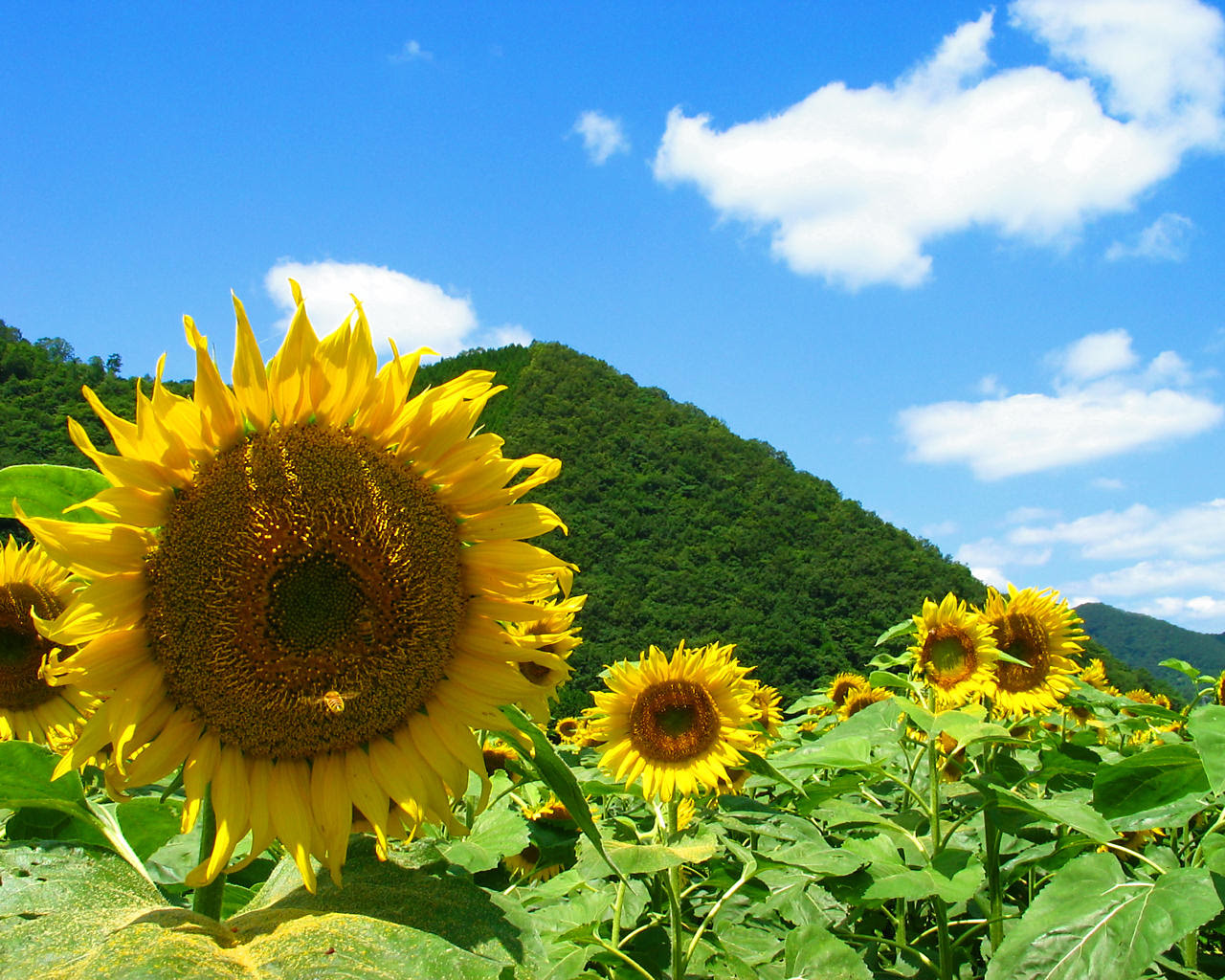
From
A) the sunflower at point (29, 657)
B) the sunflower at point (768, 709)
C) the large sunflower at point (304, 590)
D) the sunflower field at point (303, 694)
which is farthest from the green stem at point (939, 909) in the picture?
the sunflower at point (768, 709)

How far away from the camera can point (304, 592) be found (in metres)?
1.65

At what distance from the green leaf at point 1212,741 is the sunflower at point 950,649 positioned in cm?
313

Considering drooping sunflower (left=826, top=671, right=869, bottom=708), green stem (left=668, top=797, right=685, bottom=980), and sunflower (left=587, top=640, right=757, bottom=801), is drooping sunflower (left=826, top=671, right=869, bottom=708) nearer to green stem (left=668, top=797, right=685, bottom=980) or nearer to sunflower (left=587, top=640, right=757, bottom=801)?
sunflower (left=587, top=640, right=757, bottom=801)

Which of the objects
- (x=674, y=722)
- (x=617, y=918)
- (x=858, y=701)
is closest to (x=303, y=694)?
(x=617, y=918)

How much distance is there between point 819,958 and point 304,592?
2070 mm

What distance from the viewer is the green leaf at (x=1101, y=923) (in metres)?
2.08

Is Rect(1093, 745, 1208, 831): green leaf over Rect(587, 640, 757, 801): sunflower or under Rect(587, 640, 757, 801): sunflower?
over

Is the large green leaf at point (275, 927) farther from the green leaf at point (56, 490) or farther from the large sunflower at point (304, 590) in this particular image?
the green leaf at point (56, 490)

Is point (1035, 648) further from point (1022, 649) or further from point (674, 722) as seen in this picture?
point (674, 722)

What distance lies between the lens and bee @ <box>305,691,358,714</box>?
1575 millimetres

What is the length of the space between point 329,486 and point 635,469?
298ft

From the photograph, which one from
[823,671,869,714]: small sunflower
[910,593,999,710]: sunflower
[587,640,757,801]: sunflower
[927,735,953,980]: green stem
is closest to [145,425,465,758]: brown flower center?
[927,735,953,980]: green stem

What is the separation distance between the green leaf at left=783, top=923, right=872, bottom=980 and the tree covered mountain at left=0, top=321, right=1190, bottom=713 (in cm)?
2361

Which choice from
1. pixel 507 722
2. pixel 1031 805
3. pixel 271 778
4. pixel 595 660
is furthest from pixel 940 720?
pixel 595 660
